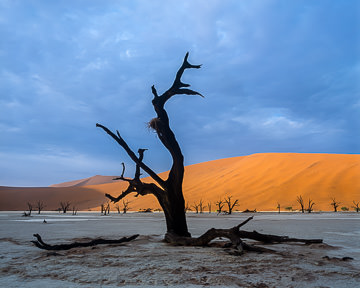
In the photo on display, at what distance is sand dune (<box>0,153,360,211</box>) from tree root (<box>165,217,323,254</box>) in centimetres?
3919

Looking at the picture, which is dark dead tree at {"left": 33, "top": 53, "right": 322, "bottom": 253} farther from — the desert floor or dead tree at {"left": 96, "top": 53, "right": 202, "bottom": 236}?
the desert floor

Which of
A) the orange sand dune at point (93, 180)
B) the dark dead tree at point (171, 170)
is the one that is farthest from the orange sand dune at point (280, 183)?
the orange sand dune at point (93, 180)

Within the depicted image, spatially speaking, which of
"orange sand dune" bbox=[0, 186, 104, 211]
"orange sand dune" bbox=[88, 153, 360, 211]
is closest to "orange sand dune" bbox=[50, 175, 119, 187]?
"orange sand dune" bbox=[0, 186, 104, 211]

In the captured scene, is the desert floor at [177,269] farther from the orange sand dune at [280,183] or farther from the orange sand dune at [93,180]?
the orange sand dune at [93,180]

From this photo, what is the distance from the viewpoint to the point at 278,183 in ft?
183

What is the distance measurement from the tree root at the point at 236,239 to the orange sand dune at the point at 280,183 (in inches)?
1543

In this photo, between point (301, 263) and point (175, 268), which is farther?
point (301, 263)

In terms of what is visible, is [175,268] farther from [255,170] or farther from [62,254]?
[255,170]

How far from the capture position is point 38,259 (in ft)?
15.4

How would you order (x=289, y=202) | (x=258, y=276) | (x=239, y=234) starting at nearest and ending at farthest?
(x=258, y=276) < (x=239, y=234) < (x=289, y=202)

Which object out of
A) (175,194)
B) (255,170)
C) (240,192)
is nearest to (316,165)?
(255,170)

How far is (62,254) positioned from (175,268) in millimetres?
2314

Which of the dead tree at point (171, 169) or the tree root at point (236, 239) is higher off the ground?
the dead tree at point (171, 169)

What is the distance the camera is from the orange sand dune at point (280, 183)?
47250mm
